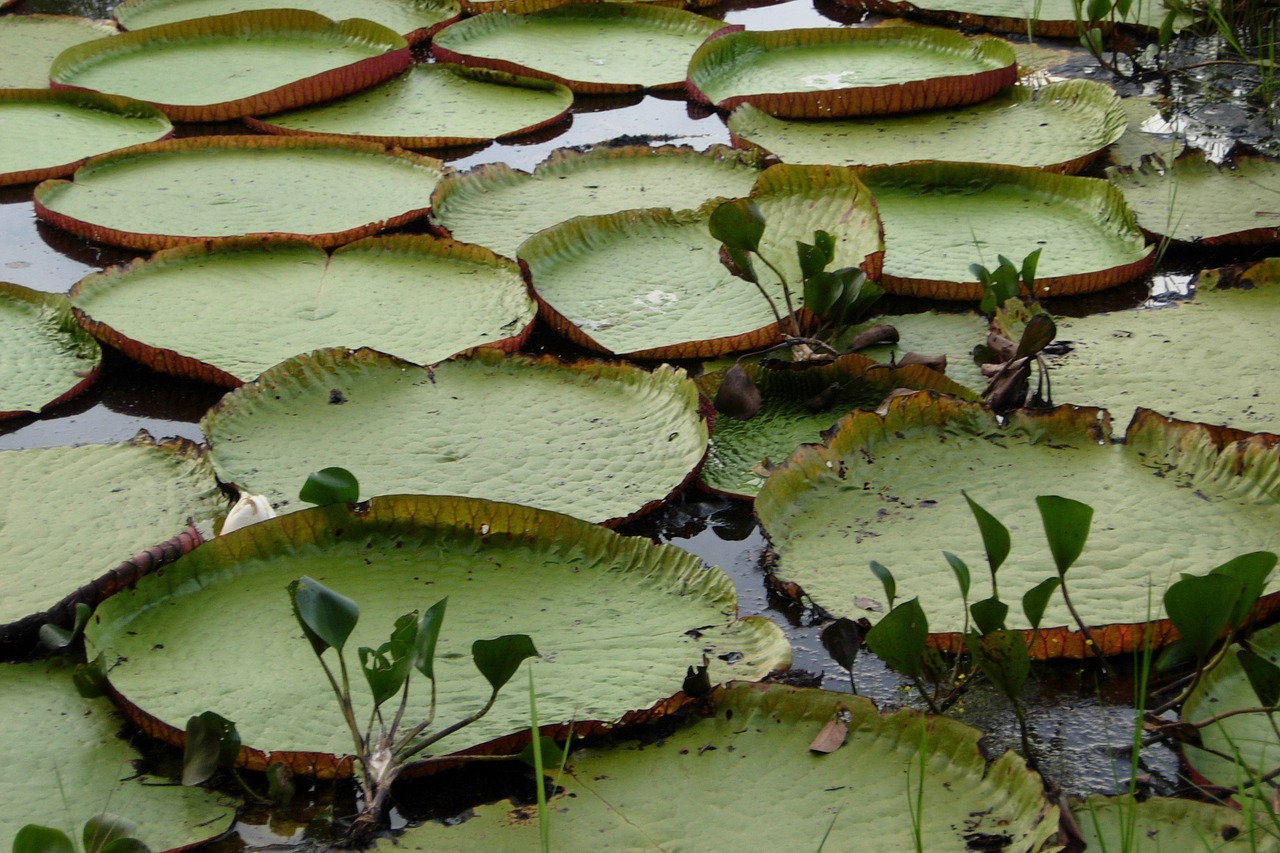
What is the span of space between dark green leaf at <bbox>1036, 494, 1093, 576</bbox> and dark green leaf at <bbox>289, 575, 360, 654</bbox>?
72 centimetres

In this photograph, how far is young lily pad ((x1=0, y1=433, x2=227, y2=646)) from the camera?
1.60 metres

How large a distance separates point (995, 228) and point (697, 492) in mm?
1055

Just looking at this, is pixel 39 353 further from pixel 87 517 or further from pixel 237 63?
pixel 237 63

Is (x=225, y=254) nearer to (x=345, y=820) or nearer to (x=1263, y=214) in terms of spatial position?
(x=345, y=820)

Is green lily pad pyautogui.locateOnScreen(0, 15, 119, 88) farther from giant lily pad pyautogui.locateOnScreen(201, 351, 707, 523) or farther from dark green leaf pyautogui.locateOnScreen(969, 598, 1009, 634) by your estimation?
dark green leaf pyautogui.locateOnScreen(969, 598, 1009, 634)

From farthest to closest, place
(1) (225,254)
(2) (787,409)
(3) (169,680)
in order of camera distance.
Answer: (1) (225,254)
(2) (787,409)
(3) (169,680)

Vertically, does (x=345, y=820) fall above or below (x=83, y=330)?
below

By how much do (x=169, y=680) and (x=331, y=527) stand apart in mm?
311

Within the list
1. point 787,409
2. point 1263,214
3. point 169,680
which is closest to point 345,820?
point 169,680

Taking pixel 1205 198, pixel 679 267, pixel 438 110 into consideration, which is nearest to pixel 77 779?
pixel 679 267

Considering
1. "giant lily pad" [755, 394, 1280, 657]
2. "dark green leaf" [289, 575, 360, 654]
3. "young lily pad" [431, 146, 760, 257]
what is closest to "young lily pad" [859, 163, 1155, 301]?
"young lily pad" [431, 146, 760, 257]

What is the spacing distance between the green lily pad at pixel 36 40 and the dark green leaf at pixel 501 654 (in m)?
2.95

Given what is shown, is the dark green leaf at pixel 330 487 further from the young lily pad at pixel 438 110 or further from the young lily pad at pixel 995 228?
the young lily pad at pixel 438 110

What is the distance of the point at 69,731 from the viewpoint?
144cm
